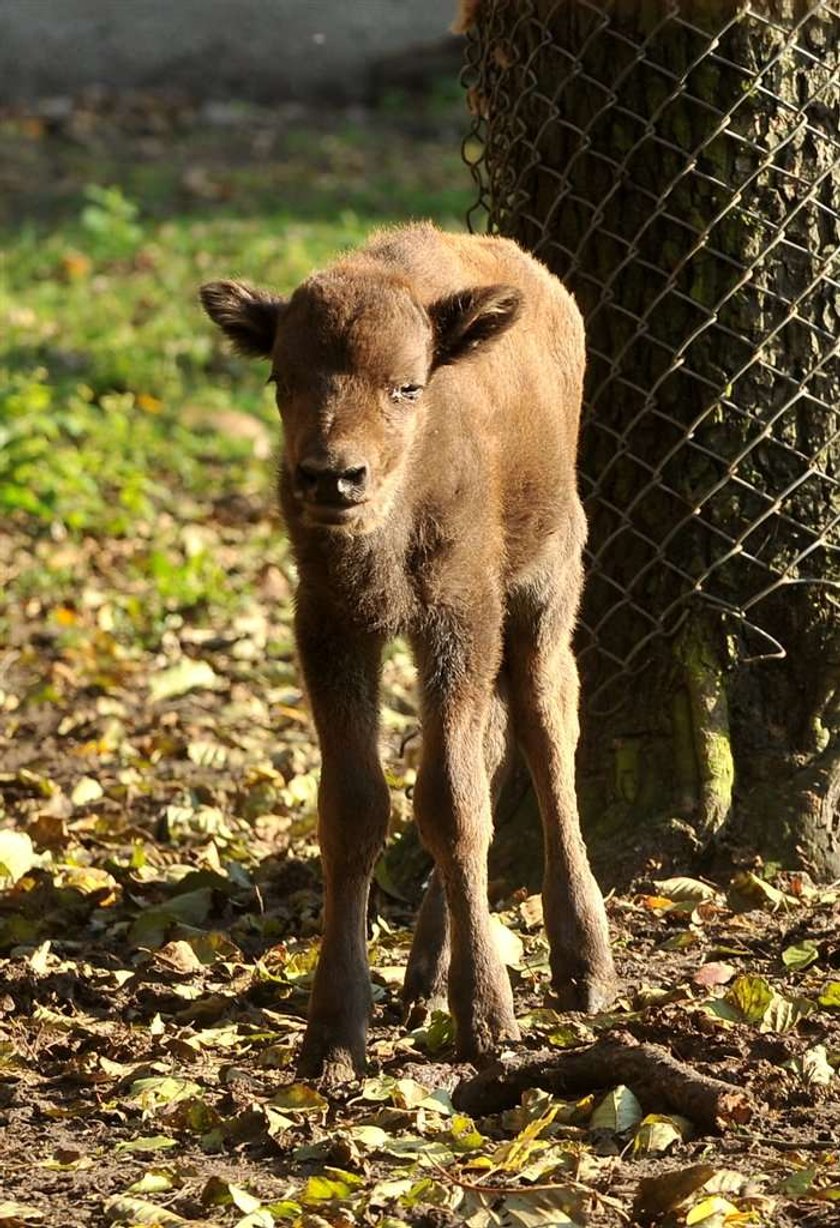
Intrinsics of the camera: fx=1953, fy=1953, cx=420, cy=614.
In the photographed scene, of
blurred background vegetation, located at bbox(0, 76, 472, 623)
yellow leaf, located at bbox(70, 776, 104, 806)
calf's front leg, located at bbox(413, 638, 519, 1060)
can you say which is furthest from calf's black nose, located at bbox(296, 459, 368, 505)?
blurred background vegetation, located at bbox(0, 76, 472, 623)

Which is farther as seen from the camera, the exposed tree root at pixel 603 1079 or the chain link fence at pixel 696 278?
the chain link fence at pixel 696 278

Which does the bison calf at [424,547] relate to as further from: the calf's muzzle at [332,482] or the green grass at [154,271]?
the green grass at [154,271]

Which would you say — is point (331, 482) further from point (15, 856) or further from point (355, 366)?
point (15, 856)

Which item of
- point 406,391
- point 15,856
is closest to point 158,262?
point 15,856

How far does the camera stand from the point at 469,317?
492cm

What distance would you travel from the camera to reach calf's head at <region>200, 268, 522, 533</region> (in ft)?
15.0

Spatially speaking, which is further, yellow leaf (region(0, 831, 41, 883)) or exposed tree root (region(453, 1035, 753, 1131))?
yellow leaf (region(0, 831, 41, 883))

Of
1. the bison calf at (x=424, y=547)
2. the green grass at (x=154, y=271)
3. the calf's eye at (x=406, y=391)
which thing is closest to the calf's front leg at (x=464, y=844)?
the bison calf at (x=424, y=547)

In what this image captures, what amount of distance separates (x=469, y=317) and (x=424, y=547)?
592 mm

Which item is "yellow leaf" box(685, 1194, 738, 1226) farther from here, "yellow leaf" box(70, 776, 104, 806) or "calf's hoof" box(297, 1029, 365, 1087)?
"yellow leaf" box(70, 776, 104, 806)

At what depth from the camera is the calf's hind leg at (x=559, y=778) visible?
17.8ft

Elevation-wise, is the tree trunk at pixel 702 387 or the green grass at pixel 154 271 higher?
the tree trunk at pixel 702 387

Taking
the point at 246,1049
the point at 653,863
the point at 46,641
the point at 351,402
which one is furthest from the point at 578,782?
the point at 46,641

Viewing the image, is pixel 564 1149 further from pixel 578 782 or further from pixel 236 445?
pixel 236 445
